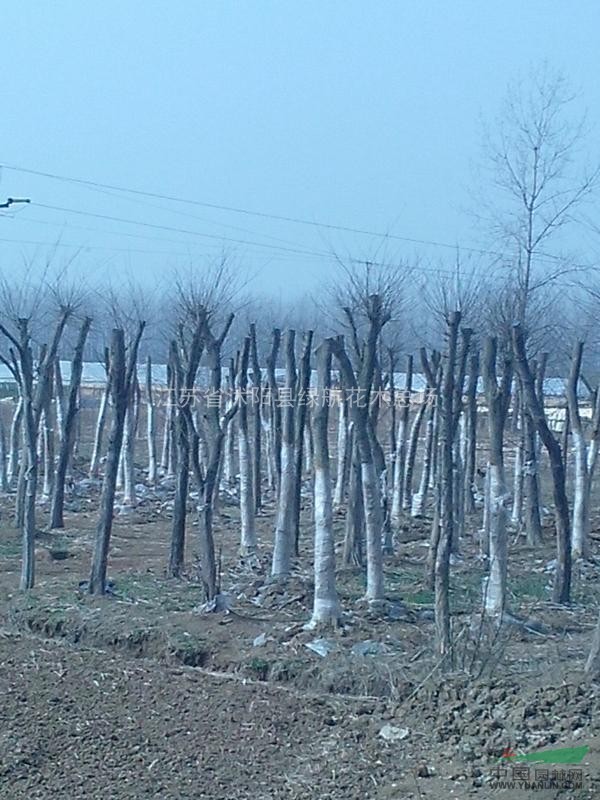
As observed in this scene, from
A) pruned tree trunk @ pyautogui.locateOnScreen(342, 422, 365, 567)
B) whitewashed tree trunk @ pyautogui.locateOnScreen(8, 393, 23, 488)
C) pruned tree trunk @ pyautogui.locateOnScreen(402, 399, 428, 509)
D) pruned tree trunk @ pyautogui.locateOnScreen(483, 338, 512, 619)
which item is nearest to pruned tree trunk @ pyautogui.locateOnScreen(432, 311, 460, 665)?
pruned tree trunk @ pyautogui.locateOnScreen(483, 338, 512, 619)

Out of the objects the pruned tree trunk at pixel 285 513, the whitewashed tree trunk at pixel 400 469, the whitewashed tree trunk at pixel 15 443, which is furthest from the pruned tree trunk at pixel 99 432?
the pruned tree trunk at pixel 285 513

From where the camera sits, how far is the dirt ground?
528cm

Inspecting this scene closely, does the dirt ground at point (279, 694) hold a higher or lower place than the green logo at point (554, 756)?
lower

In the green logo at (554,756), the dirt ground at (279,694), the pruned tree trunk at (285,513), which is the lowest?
the dirt ground at (279,694)

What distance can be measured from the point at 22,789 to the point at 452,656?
8.98 ft

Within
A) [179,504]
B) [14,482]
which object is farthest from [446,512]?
[14,482]

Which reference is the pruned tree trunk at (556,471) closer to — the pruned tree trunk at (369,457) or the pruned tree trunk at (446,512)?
the pruned tree trunk at (446,512)

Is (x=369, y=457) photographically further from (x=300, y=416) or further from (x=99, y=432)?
(x=99, y=432)

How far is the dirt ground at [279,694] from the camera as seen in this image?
17.3ft

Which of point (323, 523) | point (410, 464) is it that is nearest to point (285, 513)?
A: point (323, 523)

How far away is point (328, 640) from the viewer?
762 centimetres

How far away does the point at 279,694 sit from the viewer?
262 inches

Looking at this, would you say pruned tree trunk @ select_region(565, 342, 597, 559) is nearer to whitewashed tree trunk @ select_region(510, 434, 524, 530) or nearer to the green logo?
whitewashed tree trunk @ select_region(510, 434, 524, 530)

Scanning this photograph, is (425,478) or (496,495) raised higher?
(496,495)
